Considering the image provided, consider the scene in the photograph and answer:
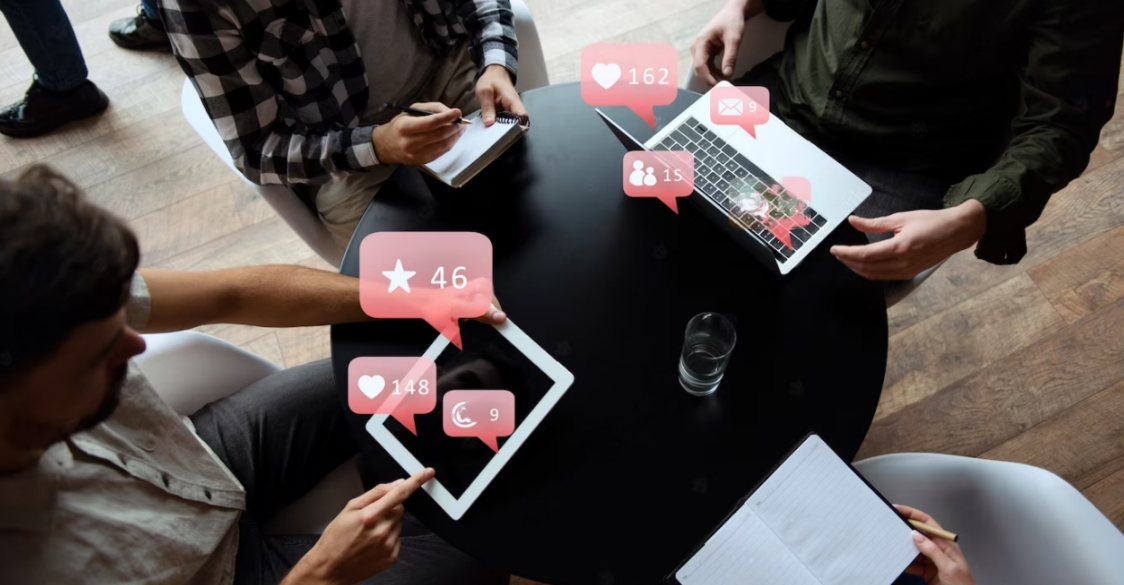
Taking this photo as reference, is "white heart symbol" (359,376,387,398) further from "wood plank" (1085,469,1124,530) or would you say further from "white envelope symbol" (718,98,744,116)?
"wood plank" (1085,469,1124,530)

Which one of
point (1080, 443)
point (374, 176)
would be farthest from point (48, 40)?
point (1080, 443)

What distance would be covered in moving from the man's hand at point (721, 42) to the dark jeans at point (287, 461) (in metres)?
0.97

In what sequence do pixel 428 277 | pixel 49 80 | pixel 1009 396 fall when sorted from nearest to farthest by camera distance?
pixel 428 277
pixel 1009 396
pixel 49 80

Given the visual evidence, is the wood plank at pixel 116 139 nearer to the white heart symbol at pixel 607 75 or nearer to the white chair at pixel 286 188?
the white chair at pixel 286 188

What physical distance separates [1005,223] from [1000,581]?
1.98ft

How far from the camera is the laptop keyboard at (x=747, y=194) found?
1182 mm

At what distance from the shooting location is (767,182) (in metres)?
1.22

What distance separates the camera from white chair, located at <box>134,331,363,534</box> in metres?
1.16

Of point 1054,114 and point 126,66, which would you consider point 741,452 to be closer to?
point 1054,114

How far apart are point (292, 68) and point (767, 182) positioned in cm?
88

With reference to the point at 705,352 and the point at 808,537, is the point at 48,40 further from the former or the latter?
the point at 808,537

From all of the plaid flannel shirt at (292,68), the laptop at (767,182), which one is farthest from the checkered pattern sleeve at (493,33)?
the laptop at (767,182)

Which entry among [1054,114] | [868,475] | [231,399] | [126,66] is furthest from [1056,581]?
[126,66]

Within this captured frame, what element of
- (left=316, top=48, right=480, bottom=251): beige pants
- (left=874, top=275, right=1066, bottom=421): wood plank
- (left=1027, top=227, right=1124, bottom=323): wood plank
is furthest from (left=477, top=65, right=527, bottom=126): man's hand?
(left=1027, top=227, right=1124, bottom=323): wood plank
